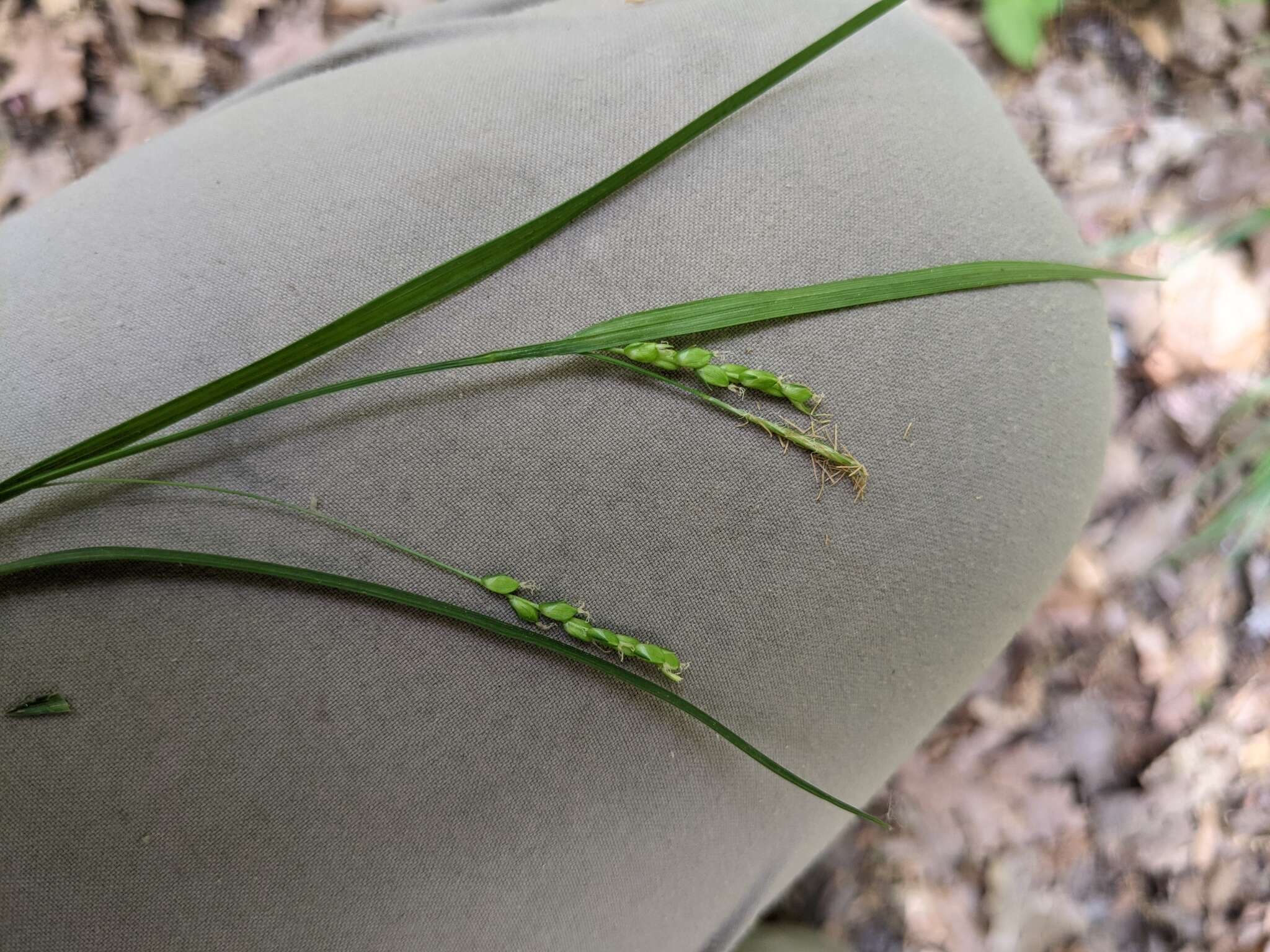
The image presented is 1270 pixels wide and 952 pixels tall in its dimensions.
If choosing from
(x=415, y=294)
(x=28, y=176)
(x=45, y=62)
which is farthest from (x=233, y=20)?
(x=415, y=294)

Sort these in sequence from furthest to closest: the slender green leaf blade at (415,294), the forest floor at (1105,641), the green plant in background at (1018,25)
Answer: the green plant in background at (1018,25)
the forest floor at (1105,641)
the slender green leaf blade at (415,294)

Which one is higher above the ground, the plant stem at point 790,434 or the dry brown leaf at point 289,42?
the dry brown leaf at point 289,42

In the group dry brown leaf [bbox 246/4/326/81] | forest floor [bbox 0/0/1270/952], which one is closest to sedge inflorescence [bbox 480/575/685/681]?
forest floor [bbox 0/0/1270/952]

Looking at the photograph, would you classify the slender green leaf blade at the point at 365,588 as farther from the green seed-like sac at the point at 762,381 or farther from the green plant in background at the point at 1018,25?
the green plant in background at the point at 1018,25

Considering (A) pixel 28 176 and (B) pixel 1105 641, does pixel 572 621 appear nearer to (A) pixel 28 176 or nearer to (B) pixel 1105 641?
(B) pixel 1105 641

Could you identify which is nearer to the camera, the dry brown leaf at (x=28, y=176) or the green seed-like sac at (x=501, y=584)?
the green seed-like sac at (x=501, y=584)

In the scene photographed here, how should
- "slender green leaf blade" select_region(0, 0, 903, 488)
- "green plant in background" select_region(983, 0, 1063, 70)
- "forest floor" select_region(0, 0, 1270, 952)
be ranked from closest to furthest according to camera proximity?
"slender green leaf blade" select_region(0, 0, 903, 488)
"forest floor" select_region(0, 0, 1270, 952)
"green plant in background" select_region(983, 0, 1063, 70)

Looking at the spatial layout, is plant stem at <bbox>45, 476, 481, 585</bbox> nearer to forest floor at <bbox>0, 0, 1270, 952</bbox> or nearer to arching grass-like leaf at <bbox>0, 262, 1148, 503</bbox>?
arching grass-like leaf at <bbox>0, 262, 1148, 503</bbox>

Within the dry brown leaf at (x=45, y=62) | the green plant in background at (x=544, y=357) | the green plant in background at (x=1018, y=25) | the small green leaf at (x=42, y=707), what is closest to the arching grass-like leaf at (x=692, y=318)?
the green plant in background at (x=544, y=357)
